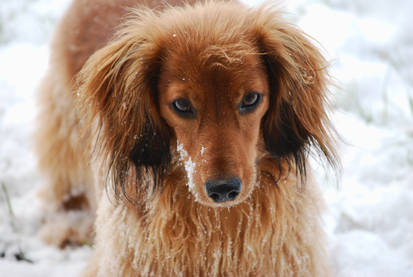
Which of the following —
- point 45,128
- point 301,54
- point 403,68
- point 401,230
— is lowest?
point 401,230

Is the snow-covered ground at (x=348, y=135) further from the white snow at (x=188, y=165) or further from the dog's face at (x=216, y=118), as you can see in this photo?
the white snow at (x=188, y=165)

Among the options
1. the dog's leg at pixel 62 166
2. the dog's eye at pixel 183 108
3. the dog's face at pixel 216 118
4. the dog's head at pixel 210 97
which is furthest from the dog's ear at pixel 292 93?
the dog's leg at pixel 62 166

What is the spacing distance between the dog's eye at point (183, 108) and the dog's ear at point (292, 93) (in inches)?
16.6

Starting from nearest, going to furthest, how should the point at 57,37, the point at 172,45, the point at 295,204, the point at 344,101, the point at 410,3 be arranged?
1. the point at 172,45
2. the point at 295,204
3. the point at 57,37
4. the point at 344,101
5. the point at 410,3

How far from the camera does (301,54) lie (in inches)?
91.3

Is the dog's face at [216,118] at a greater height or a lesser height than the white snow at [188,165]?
greater

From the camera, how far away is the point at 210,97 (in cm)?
211

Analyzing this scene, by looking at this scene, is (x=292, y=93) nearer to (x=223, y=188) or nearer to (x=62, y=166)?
(x=223, y=188)

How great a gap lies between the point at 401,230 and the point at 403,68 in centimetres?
208

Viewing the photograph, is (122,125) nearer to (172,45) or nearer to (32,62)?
(172,45)

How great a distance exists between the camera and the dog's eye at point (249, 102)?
7.09 feet

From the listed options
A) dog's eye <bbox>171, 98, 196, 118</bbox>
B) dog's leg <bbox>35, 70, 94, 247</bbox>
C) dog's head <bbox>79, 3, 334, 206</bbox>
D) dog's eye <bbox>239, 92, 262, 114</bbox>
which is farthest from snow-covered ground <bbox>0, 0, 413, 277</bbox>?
dog's eye <bbox>171, 98, 196, 118</bbox>

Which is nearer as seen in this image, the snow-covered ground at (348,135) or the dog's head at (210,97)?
the dog's head at (210,97)

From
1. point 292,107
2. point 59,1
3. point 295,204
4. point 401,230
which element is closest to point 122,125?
point 292,107
